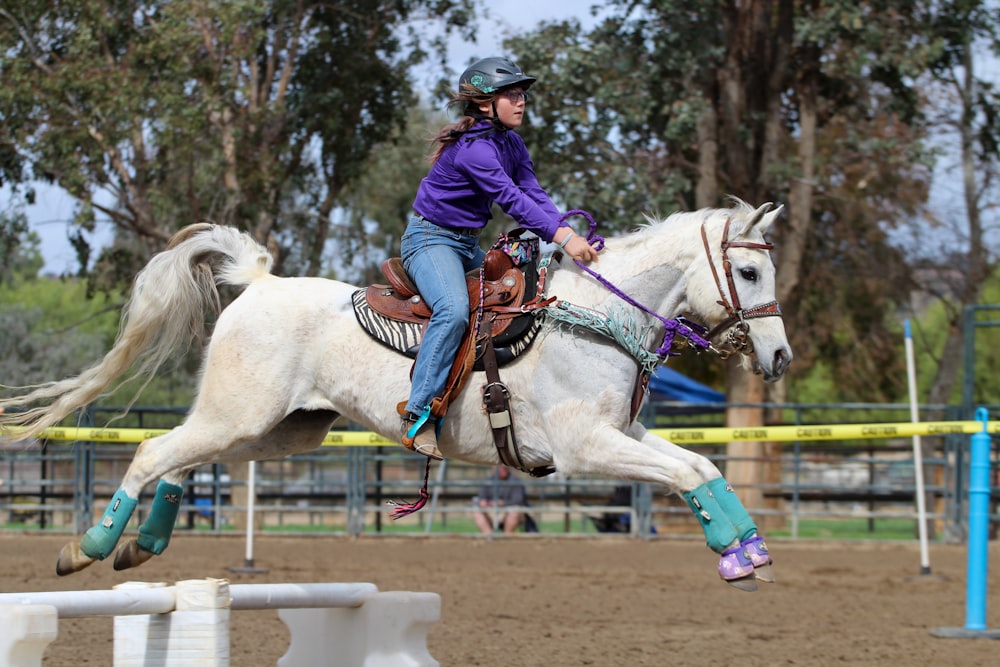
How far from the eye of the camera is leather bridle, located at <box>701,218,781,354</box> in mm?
5387

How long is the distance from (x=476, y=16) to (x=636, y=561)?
10514 mm

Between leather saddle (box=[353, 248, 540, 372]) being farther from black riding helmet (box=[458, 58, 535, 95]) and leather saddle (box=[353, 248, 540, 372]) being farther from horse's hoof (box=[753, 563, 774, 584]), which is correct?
horse's hoof (box=[753, 563, 774, 584])

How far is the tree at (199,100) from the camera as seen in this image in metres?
17.8

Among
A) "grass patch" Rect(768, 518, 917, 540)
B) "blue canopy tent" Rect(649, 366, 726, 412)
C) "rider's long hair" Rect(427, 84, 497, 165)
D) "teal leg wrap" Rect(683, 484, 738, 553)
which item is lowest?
"grass patch" Rect(768, 518, 917, 540)

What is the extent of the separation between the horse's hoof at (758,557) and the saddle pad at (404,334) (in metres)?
1.34

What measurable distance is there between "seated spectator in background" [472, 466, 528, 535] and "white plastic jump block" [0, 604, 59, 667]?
11.9 m

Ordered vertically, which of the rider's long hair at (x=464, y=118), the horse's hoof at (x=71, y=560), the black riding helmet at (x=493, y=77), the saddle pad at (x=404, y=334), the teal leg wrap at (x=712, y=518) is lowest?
the horse's hoof at (x=71, y=560)

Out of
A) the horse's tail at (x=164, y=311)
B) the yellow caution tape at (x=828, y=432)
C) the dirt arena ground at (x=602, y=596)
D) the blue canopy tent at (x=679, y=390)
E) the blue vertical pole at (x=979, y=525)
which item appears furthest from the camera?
the blue canopy tent at (x=679, y=390)

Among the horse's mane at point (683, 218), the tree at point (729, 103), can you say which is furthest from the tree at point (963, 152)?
the horse's mane at point (683, 218)

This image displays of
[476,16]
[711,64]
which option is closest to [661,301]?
[711,64]

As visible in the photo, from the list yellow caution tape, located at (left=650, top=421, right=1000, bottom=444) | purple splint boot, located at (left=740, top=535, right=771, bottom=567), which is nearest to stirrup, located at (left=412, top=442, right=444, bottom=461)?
purple splint boot, located at (left=740, top=535, right=771, bottom=567)

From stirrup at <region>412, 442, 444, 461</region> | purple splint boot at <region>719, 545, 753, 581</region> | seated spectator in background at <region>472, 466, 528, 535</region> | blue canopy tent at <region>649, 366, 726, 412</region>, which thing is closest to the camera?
purple splint boot at <region>719, 545, 753, 581</region>

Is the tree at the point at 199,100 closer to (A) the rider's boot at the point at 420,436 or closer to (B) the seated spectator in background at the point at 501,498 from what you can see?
(B) the seated spectator in background at the point at 501,498

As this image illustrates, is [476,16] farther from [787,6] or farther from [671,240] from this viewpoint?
[671,240]
